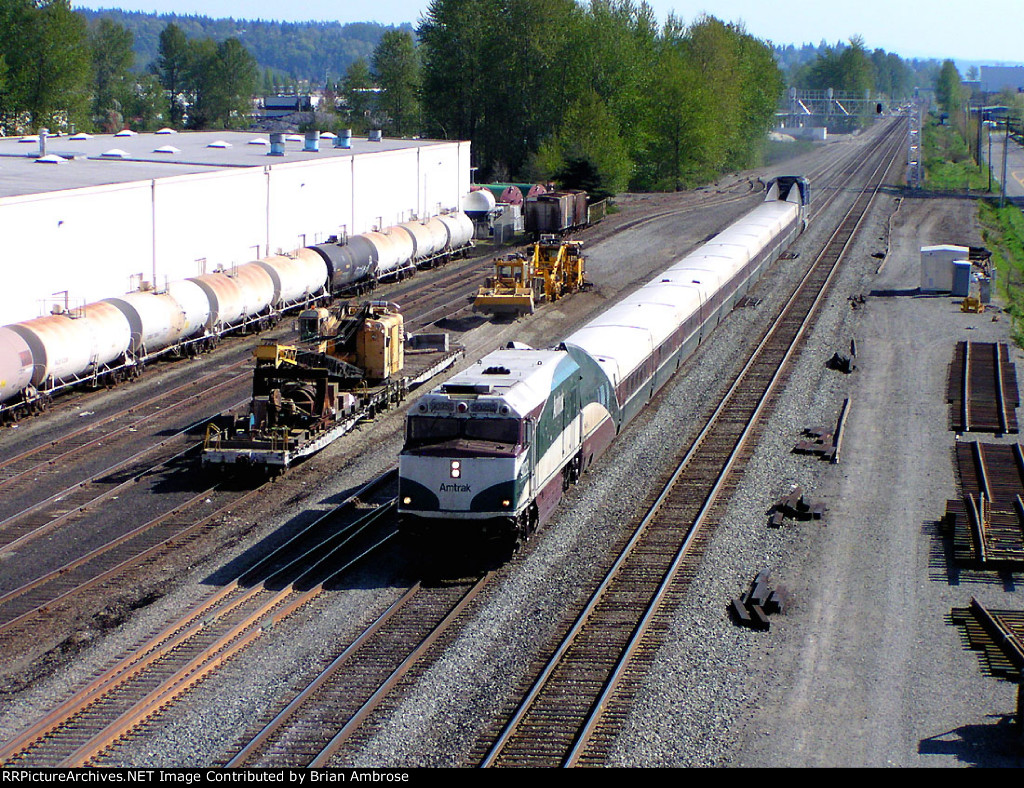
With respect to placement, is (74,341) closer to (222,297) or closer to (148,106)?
(222,297)

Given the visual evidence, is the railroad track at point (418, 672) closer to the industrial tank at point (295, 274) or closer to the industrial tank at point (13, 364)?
the industrial tank at point (13, 364)

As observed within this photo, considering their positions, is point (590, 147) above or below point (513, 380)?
above

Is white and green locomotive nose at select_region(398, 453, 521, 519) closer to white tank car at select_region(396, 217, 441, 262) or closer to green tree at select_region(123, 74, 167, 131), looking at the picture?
white tank car at select_region(396, 217, 441, 262)

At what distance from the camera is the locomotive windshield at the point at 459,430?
18.0 meters

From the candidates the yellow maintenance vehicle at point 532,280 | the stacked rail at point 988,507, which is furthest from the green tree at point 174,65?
the stacked rail at point 988,507

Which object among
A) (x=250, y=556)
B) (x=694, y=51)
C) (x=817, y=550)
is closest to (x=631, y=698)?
(x=817, y=550)

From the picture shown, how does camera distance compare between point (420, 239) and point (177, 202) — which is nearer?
point (177, 202)

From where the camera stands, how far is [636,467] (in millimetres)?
24812

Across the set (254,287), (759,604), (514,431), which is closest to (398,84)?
(254,287)

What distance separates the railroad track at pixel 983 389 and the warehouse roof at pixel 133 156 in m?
26.7

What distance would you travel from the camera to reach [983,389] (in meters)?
31.8

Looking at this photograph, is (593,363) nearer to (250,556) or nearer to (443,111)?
(250,556)

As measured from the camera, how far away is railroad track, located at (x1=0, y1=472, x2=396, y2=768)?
42.6ft

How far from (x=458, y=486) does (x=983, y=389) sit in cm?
1974
